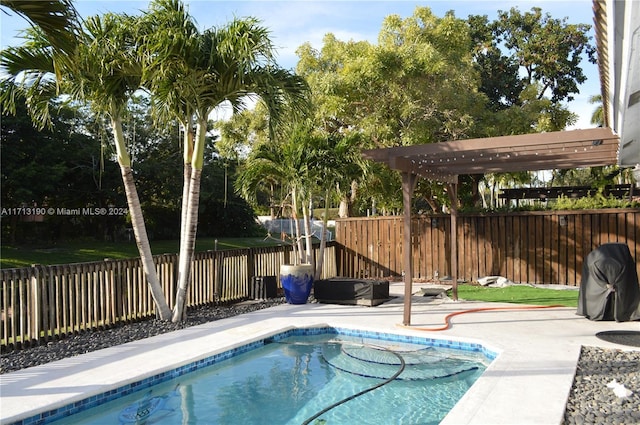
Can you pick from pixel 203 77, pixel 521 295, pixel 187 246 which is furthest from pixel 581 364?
pixel 203 77

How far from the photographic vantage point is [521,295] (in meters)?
9.91

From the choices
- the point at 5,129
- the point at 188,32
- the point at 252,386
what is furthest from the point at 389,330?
the point at 5,129

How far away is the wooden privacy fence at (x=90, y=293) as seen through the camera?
5.94 metres

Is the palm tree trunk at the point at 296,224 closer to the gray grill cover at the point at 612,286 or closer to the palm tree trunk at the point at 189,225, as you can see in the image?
the palm tree trunk at the point at 189,225

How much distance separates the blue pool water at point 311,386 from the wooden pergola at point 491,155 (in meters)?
1.17

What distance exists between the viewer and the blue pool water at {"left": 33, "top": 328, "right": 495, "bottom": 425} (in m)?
4.39

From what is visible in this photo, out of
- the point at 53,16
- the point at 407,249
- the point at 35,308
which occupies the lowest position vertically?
the point at 35,308

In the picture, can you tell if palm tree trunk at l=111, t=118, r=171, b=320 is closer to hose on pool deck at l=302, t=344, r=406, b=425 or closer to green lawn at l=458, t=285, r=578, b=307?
hose on pool deck at l=302, t=344, r=406, b=425

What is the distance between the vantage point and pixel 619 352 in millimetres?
5496

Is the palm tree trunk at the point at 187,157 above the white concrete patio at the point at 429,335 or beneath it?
above

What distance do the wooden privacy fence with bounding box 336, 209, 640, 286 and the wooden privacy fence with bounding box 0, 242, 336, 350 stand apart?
14.6 ft

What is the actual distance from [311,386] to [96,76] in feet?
15.8

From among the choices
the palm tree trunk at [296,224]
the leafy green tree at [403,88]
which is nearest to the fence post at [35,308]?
the palm tree trunk at [296,224]

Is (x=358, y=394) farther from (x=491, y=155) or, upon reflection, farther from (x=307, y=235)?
(x=307, y=235)
